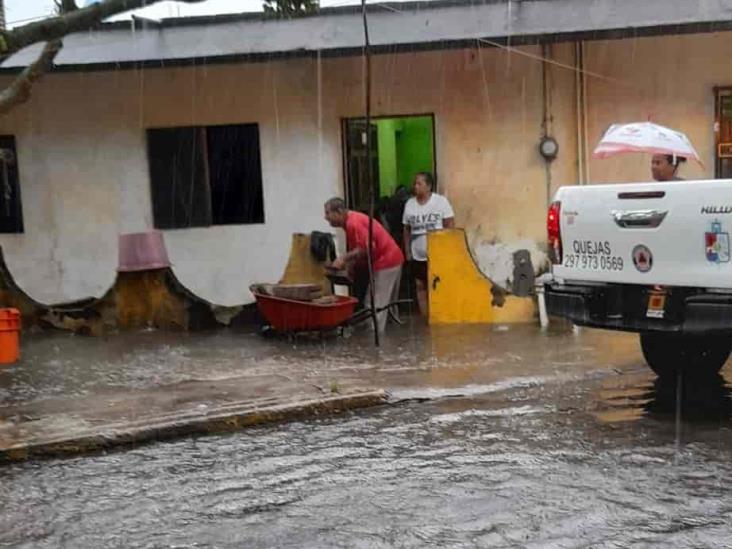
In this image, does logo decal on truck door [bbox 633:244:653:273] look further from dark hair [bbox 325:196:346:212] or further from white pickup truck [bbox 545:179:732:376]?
dark hair [bbox 325:196:346:212]

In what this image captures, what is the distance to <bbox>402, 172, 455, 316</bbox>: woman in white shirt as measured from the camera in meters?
10.7

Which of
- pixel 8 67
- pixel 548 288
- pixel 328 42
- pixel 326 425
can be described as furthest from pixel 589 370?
pixel 8 67

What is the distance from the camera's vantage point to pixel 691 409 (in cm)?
659

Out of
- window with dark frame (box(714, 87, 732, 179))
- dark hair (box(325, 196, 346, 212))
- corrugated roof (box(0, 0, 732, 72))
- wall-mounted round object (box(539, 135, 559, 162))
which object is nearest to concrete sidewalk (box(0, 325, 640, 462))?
dark hair (box(325, 196, 346, 212))

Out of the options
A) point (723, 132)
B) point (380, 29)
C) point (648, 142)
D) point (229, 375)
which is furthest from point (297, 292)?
point (723, 132)

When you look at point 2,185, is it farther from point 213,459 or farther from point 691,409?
point 691,409

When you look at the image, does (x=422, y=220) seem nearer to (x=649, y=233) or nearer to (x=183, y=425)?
(x=649, y=233)

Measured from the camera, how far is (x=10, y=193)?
11.6m

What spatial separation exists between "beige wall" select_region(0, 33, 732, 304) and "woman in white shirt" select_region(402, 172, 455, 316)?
17.6 inches

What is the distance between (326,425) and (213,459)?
1.04 m

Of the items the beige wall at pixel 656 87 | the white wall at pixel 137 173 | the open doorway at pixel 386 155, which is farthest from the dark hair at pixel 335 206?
the beige wall at pixel 656 87

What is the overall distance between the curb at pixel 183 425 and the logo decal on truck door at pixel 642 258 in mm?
2152

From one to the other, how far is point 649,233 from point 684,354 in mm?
1650

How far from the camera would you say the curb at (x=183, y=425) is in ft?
19.6
